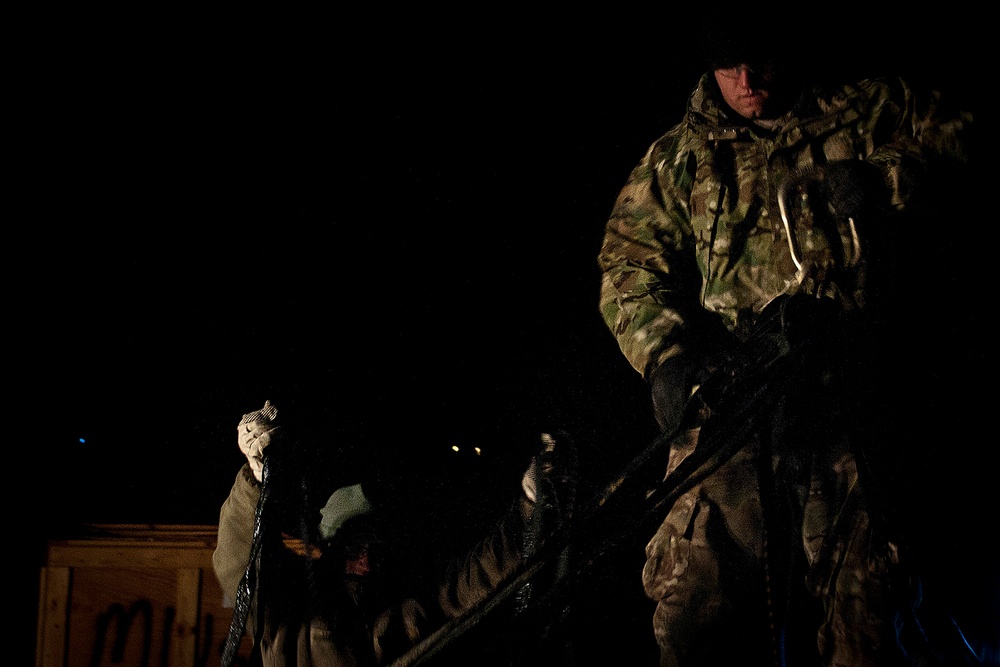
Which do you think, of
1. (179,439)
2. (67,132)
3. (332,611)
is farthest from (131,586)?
(67,132)

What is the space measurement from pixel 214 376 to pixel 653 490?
14.9ft

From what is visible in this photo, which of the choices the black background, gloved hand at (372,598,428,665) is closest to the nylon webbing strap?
gloved hand at (372,598,428,665)

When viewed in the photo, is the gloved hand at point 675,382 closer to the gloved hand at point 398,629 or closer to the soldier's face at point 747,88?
the soldier's face at point 747,88

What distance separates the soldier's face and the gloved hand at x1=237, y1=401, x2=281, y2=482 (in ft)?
8.41

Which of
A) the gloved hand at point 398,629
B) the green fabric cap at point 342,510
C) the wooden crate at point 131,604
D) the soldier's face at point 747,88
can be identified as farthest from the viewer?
the wooden crate at point 131,604

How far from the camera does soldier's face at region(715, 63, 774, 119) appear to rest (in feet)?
7.93

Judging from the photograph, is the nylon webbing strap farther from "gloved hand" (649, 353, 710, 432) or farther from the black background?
"gloved hand" (649, 353, 710, 432)

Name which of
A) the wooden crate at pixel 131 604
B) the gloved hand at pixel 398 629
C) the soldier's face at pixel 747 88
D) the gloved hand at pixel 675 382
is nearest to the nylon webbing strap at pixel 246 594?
the gloved hand at pixel 398 629

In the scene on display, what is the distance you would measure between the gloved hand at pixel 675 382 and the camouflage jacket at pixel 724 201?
0.07m

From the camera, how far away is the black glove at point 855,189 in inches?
80.4

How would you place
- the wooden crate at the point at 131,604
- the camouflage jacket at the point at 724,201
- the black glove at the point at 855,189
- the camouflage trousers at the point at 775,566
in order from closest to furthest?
the camouflage trousers at the point at 775,566 < the black glove at the point at 855,189 < the camouflage jacket at the point at 724,201 < the wooden crate at the point at 131,604

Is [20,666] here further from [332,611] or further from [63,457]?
[332,611]

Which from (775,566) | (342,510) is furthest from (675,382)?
(342,510)

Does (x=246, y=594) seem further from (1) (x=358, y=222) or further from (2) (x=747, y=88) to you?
(2) (x=747, y=88)
